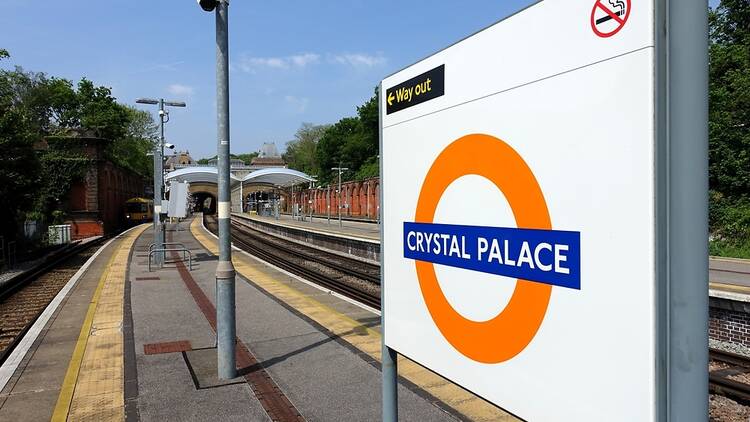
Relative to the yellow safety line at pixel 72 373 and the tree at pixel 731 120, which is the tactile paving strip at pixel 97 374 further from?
the tree at pixel 731 120

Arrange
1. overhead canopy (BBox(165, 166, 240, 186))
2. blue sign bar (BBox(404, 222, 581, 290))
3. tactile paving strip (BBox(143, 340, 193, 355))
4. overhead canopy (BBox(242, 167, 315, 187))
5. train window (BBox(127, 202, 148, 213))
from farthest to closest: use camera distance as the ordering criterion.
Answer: overhead canopy (BBox(242, 167, 315, 187)) → train window (BBox(127, 202, 148, 213)) → overhead canopy (BBox(165, 166, 240, 186)) → tactile paving strip (BBox(143, 340, 193, 355)) → blue sign bar (BBox(404, 222, 581, 290))

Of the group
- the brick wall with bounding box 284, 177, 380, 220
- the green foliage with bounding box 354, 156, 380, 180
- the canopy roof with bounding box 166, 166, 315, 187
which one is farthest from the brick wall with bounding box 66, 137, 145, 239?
the green foliage with bounding box 354, 156, 380, 180

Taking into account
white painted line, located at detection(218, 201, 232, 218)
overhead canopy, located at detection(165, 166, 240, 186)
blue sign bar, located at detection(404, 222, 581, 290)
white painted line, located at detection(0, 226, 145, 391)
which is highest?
overhead canopy, located at detection(165, 166, 240, 186)

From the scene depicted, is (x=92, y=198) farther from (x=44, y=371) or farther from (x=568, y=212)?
(x=568, y=212)

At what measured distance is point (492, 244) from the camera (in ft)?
6.81

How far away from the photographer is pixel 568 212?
1.74 metres

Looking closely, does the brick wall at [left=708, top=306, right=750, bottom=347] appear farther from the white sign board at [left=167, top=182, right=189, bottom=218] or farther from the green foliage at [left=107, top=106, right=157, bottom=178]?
the green foliage at [left=107, top=106, right=157, bottom=178]

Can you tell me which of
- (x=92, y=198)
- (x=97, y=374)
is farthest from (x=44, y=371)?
(x=92, y=198)

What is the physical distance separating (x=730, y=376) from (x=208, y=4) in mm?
8283

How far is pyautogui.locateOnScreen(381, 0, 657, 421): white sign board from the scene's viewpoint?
1.52 metres

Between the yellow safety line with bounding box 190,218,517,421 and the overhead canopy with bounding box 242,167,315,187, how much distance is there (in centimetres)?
4642

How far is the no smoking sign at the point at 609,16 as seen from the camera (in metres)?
1.52

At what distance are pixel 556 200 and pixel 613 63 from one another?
47cm

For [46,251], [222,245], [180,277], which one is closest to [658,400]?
[222,245]
